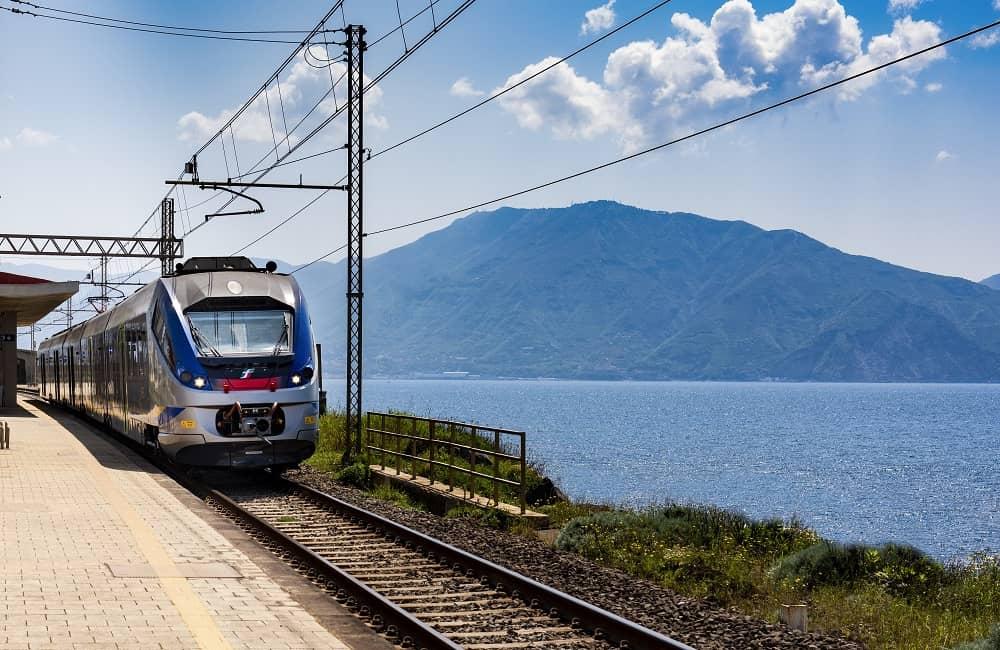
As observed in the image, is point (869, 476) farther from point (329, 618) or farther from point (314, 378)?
point (329, 618)

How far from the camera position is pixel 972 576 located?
587 inches

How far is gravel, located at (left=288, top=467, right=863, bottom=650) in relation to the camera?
988cm

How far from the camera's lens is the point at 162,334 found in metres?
20.5

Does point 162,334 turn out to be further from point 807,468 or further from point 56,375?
point 807,468

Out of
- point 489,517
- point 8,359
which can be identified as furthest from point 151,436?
point 8,359

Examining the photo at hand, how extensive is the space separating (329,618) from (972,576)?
8940mm

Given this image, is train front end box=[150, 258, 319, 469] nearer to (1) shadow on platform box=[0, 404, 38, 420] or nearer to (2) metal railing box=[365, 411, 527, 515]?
(2) metal railing box=[365, 411, 527, 515]

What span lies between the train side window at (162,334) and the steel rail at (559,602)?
636 cm

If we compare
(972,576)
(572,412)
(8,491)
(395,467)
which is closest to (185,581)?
(8,491)

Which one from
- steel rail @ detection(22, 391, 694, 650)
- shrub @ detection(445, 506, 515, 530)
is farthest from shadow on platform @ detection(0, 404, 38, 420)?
steel rail @ detection(22, 391, 694, 650)

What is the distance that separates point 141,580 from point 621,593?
478 cm

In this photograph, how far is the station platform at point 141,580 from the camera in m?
8.84

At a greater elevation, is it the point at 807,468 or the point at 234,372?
the point at 234,372

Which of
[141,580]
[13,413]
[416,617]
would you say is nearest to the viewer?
[416,617]
